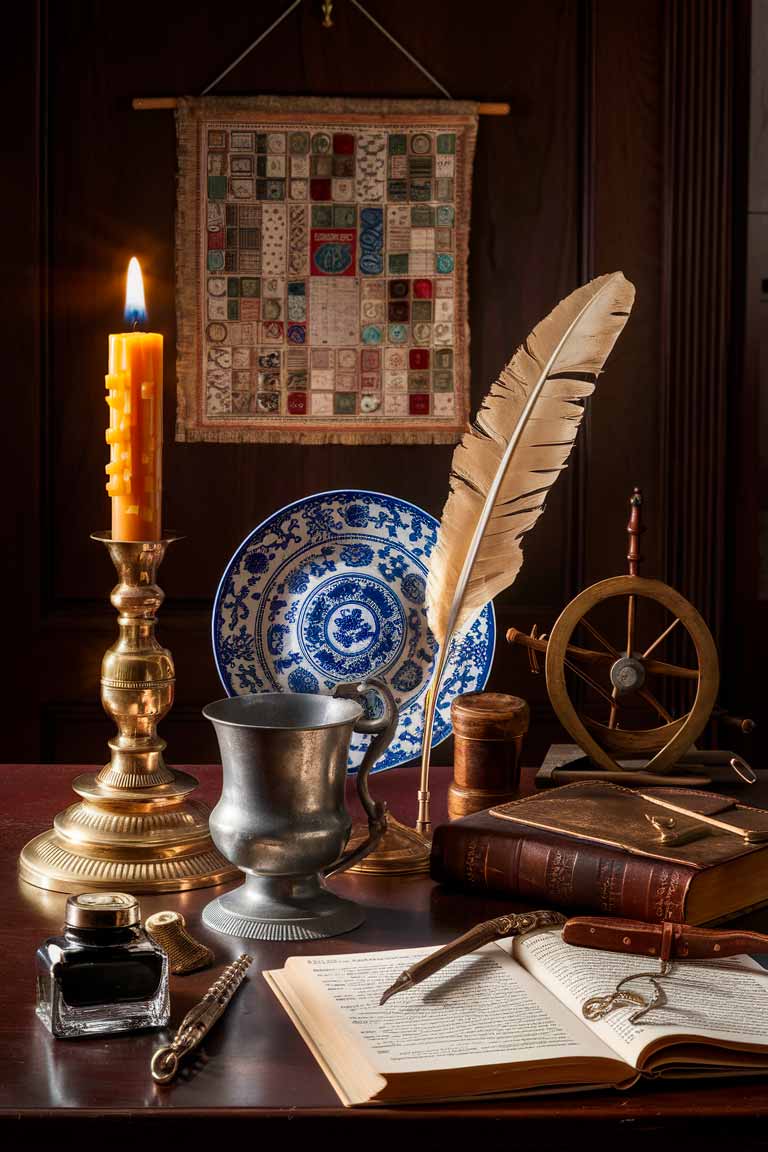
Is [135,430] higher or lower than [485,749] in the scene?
higher

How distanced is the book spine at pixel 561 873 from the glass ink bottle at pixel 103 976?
0.37m

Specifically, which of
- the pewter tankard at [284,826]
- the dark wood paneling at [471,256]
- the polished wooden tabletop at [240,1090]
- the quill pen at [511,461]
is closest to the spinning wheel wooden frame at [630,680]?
the quill pen at [511,461]

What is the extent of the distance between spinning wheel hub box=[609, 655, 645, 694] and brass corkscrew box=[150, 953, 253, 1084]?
2.25 feet

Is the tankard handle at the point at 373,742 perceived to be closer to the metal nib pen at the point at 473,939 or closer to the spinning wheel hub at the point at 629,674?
the metal nib pen at the point at 473,939

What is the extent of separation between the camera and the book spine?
112cm

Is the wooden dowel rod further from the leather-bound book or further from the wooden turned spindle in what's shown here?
the leather-bound book

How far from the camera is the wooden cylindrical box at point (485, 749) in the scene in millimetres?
1394

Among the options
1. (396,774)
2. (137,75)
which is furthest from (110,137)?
(396,774)

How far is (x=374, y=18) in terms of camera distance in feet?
9.59

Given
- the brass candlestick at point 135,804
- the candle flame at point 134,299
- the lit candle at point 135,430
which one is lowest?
the brass candlestick at point 135,804

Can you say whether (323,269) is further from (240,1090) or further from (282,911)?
(240,1090)

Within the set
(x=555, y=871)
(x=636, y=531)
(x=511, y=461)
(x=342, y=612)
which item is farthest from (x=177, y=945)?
(x=636, y=531)

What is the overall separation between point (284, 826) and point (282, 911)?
9 centimetres

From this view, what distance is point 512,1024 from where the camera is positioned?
3.03ft
